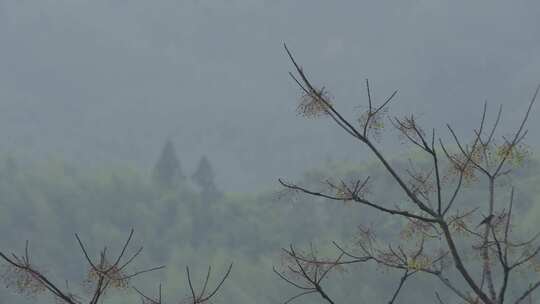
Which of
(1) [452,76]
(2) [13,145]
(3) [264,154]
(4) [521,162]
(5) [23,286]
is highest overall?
(1) [452,76]

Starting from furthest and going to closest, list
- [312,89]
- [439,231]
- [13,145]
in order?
[13,145]
[439,231]
[312,89]

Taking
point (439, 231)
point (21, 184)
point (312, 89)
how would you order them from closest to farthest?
point (312, 89) → point (439, 231) → point (21, 184)

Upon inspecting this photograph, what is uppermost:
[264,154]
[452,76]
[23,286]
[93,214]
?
[452,76]

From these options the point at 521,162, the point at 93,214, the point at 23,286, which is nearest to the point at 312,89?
the point at 521,162

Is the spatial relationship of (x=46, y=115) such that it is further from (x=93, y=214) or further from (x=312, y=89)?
(x=312, y=89)

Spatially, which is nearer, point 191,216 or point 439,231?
point 439,231

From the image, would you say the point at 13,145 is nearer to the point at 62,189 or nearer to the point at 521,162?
the point at 62,189

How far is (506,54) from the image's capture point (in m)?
174

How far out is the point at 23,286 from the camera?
260 centimetres

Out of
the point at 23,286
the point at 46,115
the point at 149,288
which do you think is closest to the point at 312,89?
the point at 23,286

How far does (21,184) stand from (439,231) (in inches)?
2780

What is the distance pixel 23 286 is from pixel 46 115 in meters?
174

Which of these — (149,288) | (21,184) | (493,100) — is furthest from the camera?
(493,100)

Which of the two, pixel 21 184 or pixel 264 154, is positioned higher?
pixel 264 154
